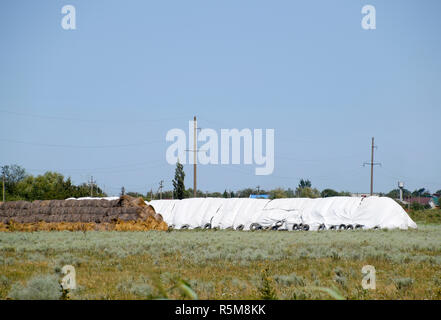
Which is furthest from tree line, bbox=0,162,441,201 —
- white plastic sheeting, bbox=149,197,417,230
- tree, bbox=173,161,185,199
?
white plastic sheeting, bbox=149,197,417,230

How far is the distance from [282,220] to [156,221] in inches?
326

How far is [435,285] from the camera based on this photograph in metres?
10.7

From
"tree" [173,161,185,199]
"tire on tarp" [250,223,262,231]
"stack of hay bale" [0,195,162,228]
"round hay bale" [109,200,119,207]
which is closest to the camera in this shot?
"stack of hay bale" [0,195,162,228]

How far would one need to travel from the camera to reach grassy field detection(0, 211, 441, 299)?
30.9ft

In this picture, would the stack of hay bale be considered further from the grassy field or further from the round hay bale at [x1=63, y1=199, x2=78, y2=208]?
the grassy field

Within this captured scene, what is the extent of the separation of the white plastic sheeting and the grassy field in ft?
48.4

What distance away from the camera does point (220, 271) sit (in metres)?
12.9

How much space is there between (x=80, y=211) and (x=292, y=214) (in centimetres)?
1365

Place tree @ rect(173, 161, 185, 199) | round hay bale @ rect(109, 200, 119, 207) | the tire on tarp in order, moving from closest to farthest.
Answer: round hay bale @ rect(109, 200, 119, 207), the tire on tarp, tree @ rect(173, 161, 185, 199)

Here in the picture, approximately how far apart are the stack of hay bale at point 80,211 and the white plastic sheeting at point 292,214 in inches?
223

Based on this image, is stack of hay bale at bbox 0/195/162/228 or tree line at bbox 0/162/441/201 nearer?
stack of hay bale at bbox 0/195/162/228

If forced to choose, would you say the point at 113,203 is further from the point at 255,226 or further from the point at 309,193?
the point at 309,193
